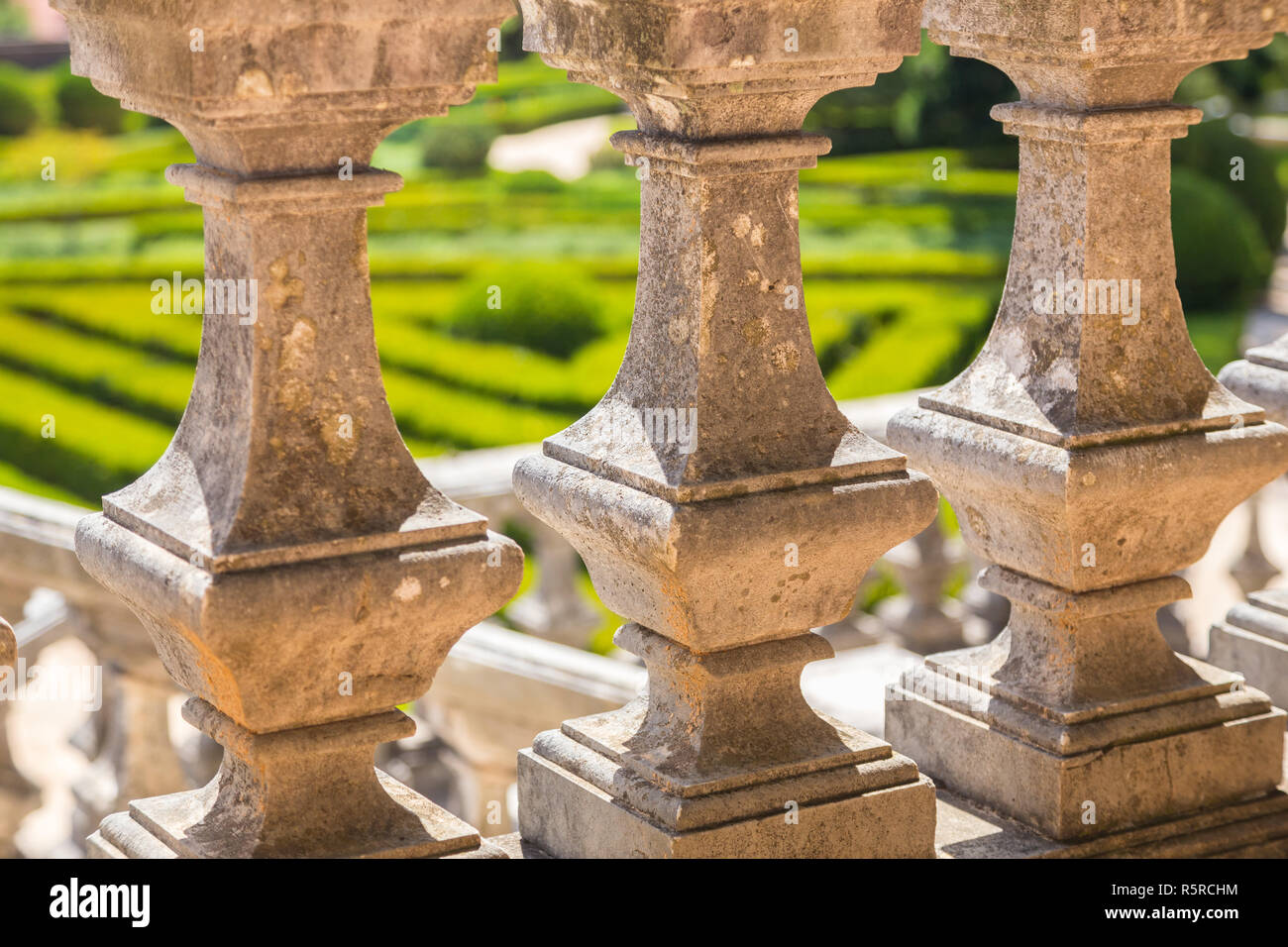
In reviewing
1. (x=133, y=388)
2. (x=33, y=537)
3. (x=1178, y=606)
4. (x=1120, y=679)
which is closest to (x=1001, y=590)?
(x=1120, y=679)

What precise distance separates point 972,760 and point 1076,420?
0.67 m

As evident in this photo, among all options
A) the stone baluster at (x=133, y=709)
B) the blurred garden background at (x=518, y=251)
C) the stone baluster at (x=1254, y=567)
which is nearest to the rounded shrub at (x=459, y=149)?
the blurred garden background at (x=518, y=251)

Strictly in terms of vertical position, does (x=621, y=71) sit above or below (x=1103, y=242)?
above

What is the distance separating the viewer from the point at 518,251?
16.1 metres

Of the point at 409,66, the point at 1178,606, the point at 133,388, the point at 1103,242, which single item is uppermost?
the point at 409,66

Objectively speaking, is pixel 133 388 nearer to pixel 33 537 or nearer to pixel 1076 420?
pixel 33 537

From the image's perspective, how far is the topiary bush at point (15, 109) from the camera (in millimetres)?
20656

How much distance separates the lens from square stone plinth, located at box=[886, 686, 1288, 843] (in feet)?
11.0

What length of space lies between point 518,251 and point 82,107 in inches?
276

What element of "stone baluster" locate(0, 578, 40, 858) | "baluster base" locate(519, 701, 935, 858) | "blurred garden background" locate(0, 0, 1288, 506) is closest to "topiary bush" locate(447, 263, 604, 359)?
"blurred garden background" locate(0, 0, 1288, 506)

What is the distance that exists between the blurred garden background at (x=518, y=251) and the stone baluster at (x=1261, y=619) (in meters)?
7.86

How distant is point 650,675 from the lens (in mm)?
3096

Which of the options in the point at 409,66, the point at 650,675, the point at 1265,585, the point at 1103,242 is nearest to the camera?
the point at 409,66

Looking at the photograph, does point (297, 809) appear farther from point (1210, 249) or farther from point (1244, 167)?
point (1244, 167)
